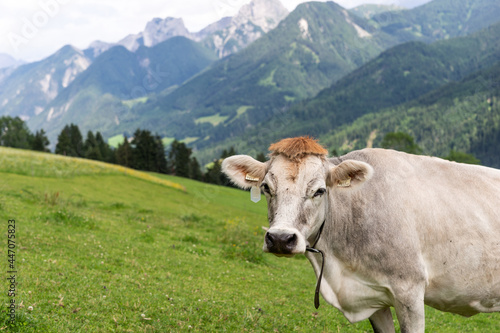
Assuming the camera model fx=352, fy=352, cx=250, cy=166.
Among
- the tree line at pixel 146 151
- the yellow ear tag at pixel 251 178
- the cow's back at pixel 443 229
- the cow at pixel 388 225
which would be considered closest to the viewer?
the cow at pixel 388 225

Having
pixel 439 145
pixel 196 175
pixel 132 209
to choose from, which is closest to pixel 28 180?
pixel 132 209

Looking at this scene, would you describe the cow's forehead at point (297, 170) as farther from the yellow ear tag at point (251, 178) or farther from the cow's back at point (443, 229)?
the cow's back at point (443, 229)

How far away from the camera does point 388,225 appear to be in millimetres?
4742

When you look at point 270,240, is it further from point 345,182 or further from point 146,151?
point 146,151

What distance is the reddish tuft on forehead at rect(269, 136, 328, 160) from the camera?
457cm

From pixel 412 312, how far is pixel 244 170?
2907 mm

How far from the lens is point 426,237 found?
15.7 feet

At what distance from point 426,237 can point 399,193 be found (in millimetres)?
678

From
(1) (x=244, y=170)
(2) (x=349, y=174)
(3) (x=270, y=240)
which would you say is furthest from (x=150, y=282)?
(2) (x=349, y=174)

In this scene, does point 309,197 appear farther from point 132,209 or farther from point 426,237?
point 132,209

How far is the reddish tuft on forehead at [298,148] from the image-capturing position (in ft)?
15.0

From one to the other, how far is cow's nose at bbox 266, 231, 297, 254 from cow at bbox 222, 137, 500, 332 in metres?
0.24

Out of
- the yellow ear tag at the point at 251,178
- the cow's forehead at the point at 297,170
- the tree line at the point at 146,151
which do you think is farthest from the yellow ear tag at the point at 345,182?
the tree line at the point at 146,151

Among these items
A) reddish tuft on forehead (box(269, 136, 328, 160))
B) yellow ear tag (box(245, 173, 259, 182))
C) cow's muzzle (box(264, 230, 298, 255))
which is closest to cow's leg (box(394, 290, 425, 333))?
cow's muzzle (box(264, 230, 298, 255))
